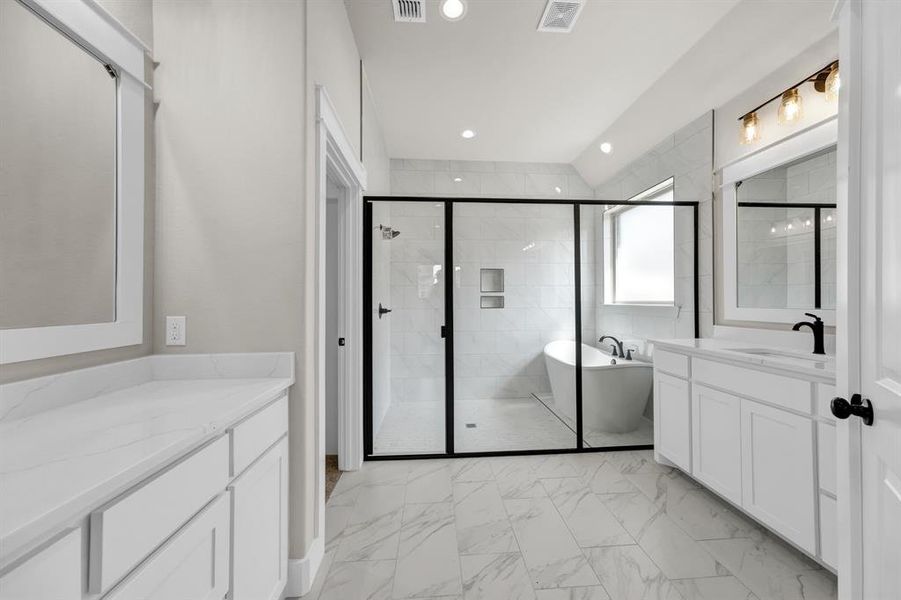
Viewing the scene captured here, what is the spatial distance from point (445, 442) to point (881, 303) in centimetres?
260

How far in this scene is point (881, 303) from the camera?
853mm

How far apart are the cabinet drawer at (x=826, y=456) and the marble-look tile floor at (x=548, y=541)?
43 cm

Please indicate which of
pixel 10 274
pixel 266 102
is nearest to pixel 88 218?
pixel 10 274

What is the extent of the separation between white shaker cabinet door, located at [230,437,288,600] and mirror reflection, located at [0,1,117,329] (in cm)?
71

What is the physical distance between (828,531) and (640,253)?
2450 millimetres

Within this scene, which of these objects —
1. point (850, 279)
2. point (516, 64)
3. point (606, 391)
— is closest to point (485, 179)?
point (516, 64)

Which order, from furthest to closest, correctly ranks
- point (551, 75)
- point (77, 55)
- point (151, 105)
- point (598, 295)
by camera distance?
point (598, 295), point (551, 75), point (151, 105), point (77, 55)

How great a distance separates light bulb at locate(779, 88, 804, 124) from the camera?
2.13 metres

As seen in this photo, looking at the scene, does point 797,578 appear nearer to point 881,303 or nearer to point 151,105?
point 881,303

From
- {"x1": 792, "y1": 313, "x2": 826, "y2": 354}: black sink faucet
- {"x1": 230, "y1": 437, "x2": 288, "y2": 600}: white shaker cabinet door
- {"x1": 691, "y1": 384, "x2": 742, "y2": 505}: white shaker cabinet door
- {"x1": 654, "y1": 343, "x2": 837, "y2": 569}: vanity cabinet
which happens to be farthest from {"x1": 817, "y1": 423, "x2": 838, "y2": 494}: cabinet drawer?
{"x1": 230, "y1": 437, "x2": 288, "y2": 600}: white shaker cabinet door

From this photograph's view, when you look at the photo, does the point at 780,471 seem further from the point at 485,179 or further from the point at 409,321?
the point at 485,179

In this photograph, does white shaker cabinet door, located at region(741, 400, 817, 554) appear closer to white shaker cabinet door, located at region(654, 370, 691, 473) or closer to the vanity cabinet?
the vanity cabinet

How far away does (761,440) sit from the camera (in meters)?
1.84

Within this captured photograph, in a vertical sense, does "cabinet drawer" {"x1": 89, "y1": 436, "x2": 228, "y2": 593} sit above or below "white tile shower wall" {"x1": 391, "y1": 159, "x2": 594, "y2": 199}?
below
